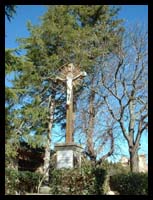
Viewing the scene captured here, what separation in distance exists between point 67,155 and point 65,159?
15 centimetres

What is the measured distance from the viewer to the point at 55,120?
20.2 m

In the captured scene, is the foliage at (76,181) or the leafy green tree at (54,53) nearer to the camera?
the foliage at (76,181)

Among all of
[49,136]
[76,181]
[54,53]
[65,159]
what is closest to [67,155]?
[65,159]

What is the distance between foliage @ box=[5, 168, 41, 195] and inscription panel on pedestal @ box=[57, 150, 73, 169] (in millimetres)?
3022

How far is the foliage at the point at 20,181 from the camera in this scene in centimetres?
1290

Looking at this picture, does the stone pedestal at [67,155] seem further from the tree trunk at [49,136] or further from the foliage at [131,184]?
the tree trunk at [49,136]

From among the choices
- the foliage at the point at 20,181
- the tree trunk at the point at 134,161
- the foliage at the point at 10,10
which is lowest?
the foliage at the point at 20,181

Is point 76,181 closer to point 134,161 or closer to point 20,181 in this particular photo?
point 20,181

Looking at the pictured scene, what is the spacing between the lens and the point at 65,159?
1073 centimetres

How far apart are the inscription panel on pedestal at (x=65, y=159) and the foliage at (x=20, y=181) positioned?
3.02 m

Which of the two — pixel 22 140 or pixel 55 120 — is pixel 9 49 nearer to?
pixel 22 140

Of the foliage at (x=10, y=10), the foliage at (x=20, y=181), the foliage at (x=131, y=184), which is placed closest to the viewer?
the foliage at (x=10, y=10)

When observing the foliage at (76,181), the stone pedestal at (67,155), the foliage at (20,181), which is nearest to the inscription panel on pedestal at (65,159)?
the stone pedestal at (67,155)
